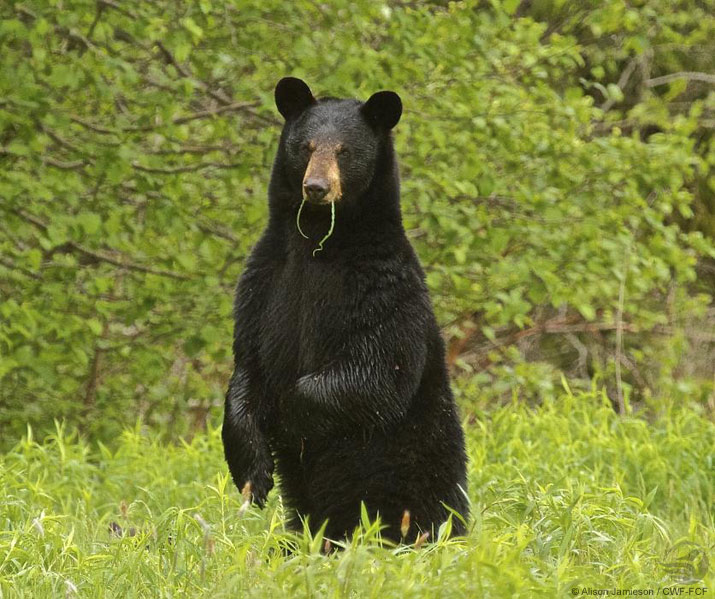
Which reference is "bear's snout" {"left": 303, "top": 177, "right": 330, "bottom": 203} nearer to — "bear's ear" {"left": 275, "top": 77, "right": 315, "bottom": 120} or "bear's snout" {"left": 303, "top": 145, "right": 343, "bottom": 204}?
"bear's snout" {"left": 303, "top": 145, "right": 343, "bottom": 204}

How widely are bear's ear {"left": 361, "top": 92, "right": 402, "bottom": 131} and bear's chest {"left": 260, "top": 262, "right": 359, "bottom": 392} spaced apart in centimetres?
59

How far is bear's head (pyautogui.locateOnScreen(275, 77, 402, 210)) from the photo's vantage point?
426 centimetres

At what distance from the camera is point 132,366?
8.09 metres

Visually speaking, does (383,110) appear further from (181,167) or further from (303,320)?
(181,167)

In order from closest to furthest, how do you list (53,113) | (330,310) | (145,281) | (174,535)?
(174,535)
(330,310)
(53,113)
(145,281)

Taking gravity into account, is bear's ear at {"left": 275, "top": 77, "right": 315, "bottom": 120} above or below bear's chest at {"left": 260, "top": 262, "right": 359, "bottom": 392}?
above

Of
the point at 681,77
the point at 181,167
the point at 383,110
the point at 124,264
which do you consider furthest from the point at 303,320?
the point at 681,77

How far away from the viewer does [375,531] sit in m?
3.32

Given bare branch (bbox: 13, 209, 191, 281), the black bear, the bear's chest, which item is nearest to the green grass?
the black bear

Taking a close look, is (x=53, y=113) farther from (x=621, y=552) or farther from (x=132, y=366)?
(x=621, y=552)

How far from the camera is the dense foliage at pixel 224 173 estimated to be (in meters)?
6.98

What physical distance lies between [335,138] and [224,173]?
347cm

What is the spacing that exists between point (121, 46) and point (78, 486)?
3.16 metres

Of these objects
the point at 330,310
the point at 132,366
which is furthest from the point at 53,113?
the point at 330,310
